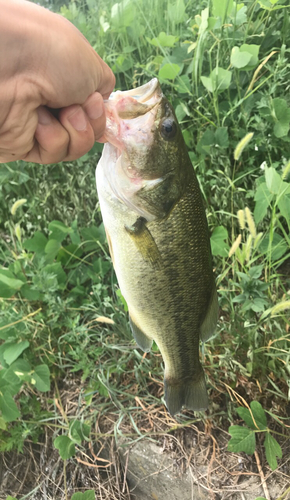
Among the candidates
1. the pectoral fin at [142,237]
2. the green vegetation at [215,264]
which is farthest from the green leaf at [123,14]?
the pectoral fin at [142,237]

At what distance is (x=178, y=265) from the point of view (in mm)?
1191

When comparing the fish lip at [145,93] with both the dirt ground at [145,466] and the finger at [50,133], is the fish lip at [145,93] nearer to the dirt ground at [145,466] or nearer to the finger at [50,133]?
the finger at [50,133]

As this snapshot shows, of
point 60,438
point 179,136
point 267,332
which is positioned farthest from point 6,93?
point 60,438

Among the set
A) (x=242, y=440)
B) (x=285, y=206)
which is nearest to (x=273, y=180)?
(x=285, y=206)

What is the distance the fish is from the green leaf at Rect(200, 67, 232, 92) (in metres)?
0.88

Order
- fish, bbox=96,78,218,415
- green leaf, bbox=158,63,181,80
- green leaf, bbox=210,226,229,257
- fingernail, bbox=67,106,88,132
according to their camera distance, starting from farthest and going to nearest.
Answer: green leaf, bbox=158,63,181,80 < green leaf, bbox=210,226,229,257 < fish, bbox=96,78,218,415 < fingernail, bbox=67,106,88,132

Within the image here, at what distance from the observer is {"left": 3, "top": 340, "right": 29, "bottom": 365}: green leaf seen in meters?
1.82

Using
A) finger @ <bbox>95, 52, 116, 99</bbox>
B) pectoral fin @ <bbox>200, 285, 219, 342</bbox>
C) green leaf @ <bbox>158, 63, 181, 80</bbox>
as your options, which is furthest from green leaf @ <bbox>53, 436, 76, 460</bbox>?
green leaf @ <bbox>158, 63, 181, 80</bbox>

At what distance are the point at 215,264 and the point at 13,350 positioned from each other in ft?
3.84

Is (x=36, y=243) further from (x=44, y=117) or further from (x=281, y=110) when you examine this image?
(x=281, y=110)

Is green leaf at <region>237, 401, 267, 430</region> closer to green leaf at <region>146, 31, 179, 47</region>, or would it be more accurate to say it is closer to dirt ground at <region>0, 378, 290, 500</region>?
dirt ground at <region>0, 378, 290, 500</region>

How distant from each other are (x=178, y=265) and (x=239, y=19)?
5.56ft

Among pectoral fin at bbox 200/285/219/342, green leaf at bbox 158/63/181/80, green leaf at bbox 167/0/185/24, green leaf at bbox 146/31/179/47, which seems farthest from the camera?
green leaf at bbox 167/0/185/24

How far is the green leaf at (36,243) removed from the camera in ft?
6.88
